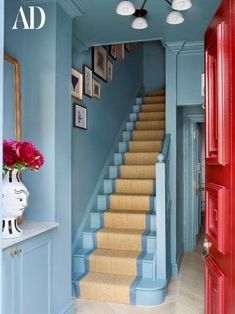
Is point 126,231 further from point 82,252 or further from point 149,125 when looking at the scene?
point 149,125

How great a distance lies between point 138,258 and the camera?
10.5 ft

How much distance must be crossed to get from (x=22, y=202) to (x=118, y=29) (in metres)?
1.91

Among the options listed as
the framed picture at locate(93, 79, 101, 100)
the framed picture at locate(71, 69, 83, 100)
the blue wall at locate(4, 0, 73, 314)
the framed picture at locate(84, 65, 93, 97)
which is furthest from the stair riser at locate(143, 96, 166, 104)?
the blue wall at locate(4, 0, 73, 314)

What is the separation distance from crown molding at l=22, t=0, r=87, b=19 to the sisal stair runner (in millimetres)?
2119

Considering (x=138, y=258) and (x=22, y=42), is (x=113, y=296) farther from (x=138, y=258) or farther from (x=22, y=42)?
(x=22, y=42)

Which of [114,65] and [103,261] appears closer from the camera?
[103,261]

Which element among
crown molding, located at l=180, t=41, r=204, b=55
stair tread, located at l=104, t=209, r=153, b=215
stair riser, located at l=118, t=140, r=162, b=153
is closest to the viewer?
crown molding, located at l=180, t=41, r=204, b=55

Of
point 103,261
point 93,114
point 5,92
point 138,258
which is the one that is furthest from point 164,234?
point 5,92

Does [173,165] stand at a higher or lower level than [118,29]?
lower

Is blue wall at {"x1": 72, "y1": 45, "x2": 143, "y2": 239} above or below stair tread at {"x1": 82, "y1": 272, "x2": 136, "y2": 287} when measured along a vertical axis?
above

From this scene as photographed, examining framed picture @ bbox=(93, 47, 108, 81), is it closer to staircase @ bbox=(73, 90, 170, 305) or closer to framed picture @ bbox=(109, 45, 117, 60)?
framed picture @ bbox=(109, 45, 117, 60)

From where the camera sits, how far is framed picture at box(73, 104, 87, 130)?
3262 mm

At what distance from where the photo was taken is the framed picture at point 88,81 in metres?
3.55

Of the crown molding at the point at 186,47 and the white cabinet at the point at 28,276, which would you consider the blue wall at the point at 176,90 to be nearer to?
the crown molding at the point at 186,47
